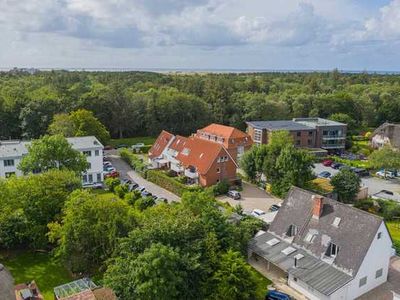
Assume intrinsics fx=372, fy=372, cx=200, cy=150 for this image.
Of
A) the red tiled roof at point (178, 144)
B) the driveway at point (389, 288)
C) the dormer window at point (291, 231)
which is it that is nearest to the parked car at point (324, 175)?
the red tiled roof at point (178, 144)

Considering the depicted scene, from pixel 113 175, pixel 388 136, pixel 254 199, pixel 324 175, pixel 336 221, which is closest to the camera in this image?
pixel 336 221

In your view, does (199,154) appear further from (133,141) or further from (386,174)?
(133,141)

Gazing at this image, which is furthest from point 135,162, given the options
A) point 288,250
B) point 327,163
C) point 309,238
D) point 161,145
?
point 309,238

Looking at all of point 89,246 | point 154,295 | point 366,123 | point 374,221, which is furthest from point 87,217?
point 366,123

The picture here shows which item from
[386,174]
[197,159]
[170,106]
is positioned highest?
[170,106]

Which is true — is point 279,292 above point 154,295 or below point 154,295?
below

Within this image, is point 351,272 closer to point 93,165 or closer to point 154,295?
point 154,295

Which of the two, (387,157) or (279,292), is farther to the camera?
(387,157)
